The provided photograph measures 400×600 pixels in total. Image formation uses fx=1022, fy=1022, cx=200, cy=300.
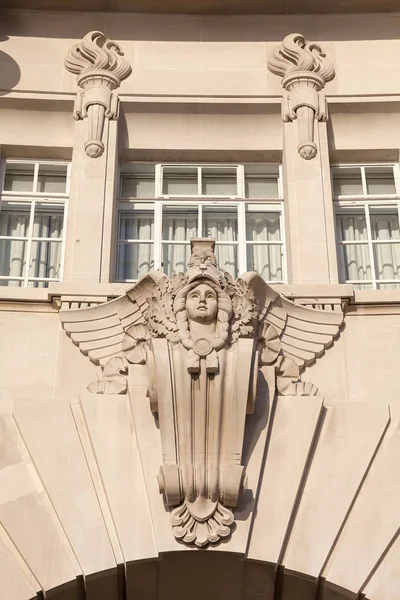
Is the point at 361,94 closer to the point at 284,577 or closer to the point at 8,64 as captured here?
the point at 8,64

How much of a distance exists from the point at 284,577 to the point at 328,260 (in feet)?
12.0

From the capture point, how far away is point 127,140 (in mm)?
12672

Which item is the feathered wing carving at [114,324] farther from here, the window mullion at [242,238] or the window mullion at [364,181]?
the window mullion at [364,181]

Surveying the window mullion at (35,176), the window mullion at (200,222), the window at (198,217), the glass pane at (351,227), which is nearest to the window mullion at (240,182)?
the window at (198,217)

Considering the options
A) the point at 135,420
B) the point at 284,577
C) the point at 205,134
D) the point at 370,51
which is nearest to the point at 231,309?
the point at 135,420

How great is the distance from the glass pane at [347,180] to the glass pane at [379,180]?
113 mm

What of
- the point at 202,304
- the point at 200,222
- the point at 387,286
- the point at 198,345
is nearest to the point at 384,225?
the point at 387,286

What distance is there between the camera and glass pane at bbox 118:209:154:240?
12352 mm

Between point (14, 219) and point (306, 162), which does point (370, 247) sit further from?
point (14, 219)

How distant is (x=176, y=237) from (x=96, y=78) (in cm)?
222

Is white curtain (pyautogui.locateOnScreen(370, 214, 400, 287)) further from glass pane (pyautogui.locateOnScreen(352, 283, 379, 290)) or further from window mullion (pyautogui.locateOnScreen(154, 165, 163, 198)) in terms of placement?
window mullion (pyautogui.locateOnScreen(154, 165, 163, 198))

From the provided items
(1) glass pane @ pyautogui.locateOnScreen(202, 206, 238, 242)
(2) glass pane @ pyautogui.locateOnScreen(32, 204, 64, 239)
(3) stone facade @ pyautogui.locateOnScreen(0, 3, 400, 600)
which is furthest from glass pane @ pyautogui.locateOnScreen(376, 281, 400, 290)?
(2) glass pane @ pyautogui.locateOnScreen(32, 204, 64, 239)

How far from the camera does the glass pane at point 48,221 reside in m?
12.3

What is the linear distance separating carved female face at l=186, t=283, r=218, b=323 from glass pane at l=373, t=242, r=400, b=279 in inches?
110
